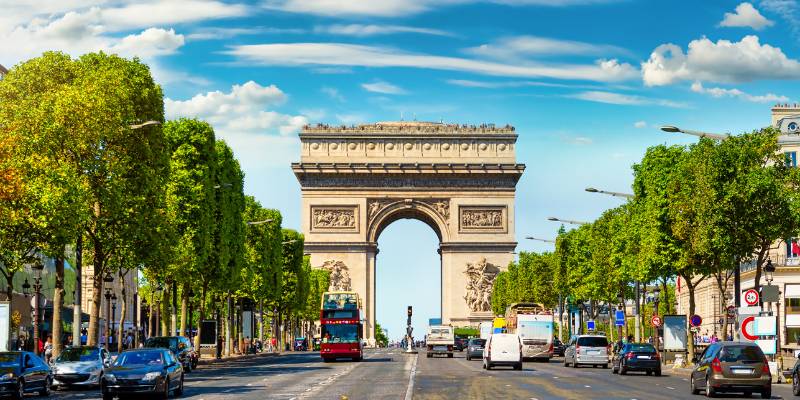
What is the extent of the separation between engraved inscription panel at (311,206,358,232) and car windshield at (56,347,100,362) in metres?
103

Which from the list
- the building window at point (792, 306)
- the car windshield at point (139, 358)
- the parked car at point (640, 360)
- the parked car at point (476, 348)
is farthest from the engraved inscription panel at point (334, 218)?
the car windshield at point (139, 358)

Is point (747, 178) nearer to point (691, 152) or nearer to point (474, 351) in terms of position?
point (691, 152)

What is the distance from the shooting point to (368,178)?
155 m

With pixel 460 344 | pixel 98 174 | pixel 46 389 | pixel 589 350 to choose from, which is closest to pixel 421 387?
pixel 46 389

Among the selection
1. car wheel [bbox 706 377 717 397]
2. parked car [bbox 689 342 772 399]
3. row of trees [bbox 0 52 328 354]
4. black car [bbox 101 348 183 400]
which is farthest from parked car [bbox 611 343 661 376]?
black car [bbox 101 348 183 400]

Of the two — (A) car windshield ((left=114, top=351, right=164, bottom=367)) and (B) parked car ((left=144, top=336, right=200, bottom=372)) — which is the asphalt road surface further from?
(B) parked car ((left=144, top=336, right=200, bottom=372))

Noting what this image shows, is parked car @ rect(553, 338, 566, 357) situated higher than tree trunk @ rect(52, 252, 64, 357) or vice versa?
tree trunk @ rect(52, 252, 64, 357)

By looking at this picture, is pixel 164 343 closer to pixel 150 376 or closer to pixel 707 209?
pixel 150 376

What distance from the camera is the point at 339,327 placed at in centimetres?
8538

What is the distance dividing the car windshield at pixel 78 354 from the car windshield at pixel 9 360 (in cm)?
638

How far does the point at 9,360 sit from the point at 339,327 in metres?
42.3

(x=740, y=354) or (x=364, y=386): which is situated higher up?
(x=740, y=354)

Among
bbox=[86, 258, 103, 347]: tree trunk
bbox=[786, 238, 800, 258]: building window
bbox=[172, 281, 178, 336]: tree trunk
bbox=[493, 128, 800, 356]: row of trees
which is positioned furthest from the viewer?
bbox=[786, 238, 800, 258]: building window

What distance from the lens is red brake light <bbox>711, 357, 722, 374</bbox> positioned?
42125mm
